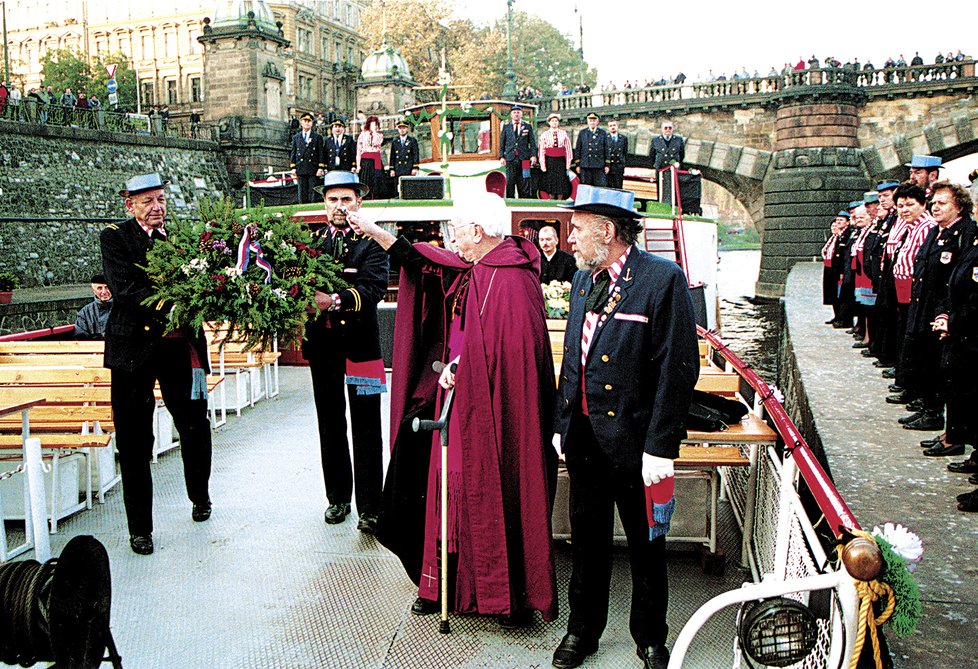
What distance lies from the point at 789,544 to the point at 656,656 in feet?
2.42

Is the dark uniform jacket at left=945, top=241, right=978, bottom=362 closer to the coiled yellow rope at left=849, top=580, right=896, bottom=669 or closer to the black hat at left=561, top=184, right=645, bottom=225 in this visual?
the black hat at left=561, top=184, right=645, bottom=225

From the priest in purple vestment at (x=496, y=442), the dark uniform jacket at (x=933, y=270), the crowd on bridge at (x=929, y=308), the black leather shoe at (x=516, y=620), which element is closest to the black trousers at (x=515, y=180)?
the crowd on bridge at (x=929, y=308)

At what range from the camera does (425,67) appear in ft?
193

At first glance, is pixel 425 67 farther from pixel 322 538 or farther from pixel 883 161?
pixel 322 538

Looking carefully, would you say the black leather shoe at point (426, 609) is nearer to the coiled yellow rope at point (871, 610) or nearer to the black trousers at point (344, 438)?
the black trousers at point (344, 438)

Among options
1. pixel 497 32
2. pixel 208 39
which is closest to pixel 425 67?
pixel 497 32

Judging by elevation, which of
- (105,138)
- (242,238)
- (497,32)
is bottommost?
(242,238)

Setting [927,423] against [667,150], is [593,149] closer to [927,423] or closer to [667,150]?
[667,150]

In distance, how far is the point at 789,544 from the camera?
3.69 metres

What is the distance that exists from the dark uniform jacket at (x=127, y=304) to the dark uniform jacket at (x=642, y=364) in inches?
105

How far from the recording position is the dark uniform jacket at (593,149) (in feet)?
62.7

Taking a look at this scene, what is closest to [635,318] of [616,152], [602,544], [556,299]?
[602,544]

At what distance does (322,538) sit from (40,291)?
21501mm

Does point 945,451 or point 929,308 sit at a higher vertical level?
point 929,308
